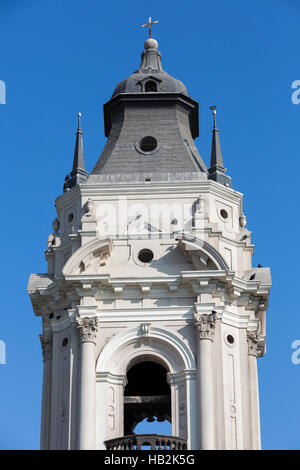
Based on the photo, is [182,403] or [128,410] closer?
[182,403]

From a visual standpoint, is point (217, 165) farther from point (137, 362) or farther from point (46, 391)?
point (46, 391)

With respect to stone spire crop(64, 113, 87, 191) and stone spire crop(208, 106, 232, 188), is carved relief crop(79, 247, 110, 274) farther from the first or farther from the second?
stone spire crop(208, 106, 232, 188)

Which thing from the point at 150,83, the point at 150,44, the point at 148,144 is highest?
the point at 150,44

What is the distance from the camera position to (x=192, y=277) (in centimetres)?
7706

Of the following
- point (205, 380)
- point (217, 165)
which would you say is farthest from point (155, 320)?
point (217, 165)

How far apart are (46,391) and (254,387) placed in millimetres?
8797

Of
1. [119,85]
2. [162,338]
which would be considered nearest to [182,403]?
[162,338]

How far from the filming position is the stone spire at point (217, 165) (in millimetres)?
81494

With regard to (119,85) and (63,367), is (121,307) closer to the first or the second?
(63,367)

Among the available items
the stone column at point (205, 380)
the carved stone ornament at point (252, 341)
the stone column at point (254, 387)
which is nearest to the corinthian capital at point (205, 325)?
the stone column at point (205, 380)

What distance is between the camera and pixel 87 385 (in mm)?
75188

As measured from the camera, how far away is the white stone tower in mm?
75312

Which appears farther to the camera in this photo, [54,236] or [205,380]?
[54,236]
